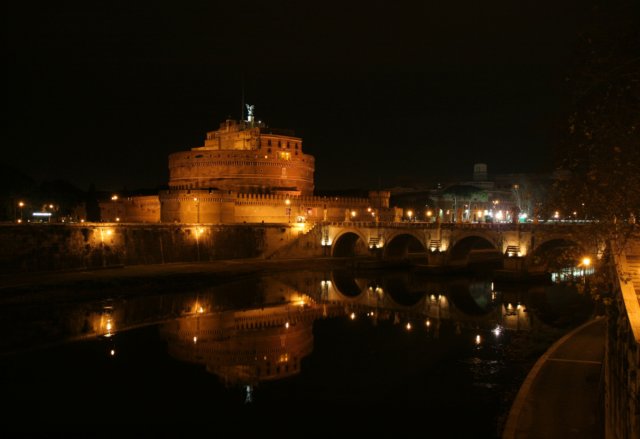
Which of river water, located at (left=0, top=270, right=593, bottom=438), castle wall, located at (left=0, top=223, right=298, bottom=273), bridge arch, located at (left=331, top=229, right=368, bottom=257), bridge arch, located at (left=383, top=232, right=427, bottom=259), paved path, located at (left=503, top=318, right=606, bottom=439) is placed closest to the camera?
paved path, located at (left=503, top=318, right=606, bottom=439)

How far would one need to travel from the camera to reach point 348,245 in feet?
179

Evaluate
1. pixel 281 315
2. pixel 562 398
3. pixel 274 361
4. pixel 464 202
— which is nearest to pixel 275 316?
pixel 281 315

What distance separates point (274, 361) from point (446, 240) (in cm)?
2597

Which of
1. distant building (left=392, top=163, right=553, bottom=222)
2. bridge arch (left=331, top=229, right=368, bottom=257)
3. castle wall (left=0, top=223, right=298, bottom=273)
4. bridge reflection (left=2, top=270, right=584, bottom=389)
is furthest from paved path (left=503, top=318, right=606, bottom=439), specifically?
distant building (left=392, top=163, right=553, bottom=222)

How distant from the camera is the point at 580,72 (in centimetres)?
827

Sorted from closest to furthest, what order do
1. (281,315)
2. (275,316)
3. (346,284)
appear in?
(275,316) < (281,315) < (346,284)

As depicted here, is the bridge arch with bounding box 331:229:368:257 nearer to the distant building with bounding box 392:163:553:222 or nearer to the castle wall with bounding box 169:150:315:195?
the castle wall with bounding box 169:150:315:195

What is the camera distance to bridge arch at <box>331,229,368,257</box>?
2055 inches

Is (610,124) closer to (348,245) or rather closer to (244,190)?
(348,245)

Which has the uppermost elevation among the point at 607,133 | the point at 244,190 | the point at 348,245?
the point at 244,190

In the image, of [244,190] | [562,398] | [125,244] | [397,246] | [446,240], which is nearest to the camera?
[562,398]

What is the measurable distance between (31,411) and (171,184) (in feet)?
171

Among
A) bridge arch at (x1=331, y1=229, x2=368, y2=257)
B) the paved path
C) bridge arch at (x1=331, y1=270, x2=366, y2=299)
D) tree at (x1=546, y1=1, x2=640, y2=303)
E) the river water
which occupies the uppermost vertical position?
tree at (x1=546, y1=1, x2=640, y2=303)

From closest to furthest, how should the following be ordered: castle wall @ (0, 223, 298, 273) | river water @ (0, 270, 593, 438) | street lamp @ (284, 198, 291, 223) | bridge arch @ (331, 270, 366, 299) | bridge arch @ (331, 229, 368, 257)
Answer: river water @ (0, 270, 593, 438), castle wall @ (0, 223, 298, 273), bridge arch @ (331, 270, 366, 299), bridge arch @ (331, 229, 368, 257), street lamp @ (284, 198, 291, 223)
